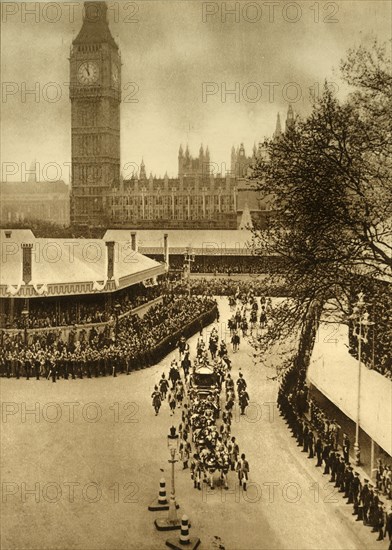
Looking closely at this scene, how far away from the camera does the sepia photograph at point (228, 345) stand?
10.5m

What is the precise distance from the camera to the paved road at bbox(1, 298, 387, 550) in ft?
36.4

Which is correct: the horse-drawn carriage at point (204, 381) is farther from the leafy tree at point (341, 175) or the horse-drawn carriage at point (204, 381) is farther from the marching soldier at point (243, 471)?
the leafy tree at point (341, 175)

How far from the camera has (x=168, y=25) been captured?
499 inches

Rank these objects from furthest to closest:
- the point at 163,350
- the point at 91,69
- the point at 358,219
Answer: the point at 91,69
the point at 163,350
the point at 358,219

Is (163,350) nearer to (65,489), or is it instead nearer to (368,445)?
(368,445)

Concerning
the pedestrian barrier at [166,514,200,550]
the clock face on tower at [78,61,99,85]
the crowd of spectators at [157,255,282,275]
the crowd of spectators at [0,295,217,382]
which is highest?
the clock face on tower at [78,61,99,85]

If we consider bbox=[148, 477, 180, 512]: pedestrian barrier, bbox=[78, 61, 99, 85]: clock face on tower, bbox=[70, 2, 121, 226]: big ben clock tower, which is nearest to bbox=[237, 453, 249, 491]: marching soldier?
bbox=[148, 477, 180, 512]: pedestrian barrier

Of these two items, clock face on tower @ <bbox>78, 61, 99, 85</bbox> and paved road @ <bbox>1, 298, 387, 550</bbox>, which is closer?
paved road @ <bbox>1, 298, 387, 550</bbox>

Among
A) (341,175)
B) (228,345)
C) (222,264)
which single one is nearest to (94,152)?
(222,264)

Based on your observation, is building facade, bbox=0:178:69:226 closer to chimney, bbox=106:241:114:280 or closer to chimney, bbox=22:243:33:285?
chimney, bbox=106:241:114:280

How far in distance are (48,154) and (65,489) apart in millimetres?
11633

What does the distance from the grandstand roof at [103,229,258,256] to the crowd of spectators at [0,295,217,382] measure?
2321 cm

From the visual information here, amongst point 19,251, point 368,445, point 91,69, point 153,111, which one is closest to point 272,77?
point 153,111

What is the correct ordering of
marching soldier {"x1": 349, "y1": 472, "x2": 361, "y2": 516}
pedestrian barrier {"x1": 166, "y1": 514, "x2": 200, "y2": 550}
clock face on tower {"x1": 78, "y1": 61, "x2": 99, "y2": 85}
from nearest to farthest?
pedestrian barrier {"x1": 166, "y1": 514, "x2": 200, "y2": 550} < marching soldier {"x1": 349, "y1": 472, "x2": 361, "y2": 516} < clock face on tower {"x1": 78, "y1": 61, "x2": 99, "y2": 85}
